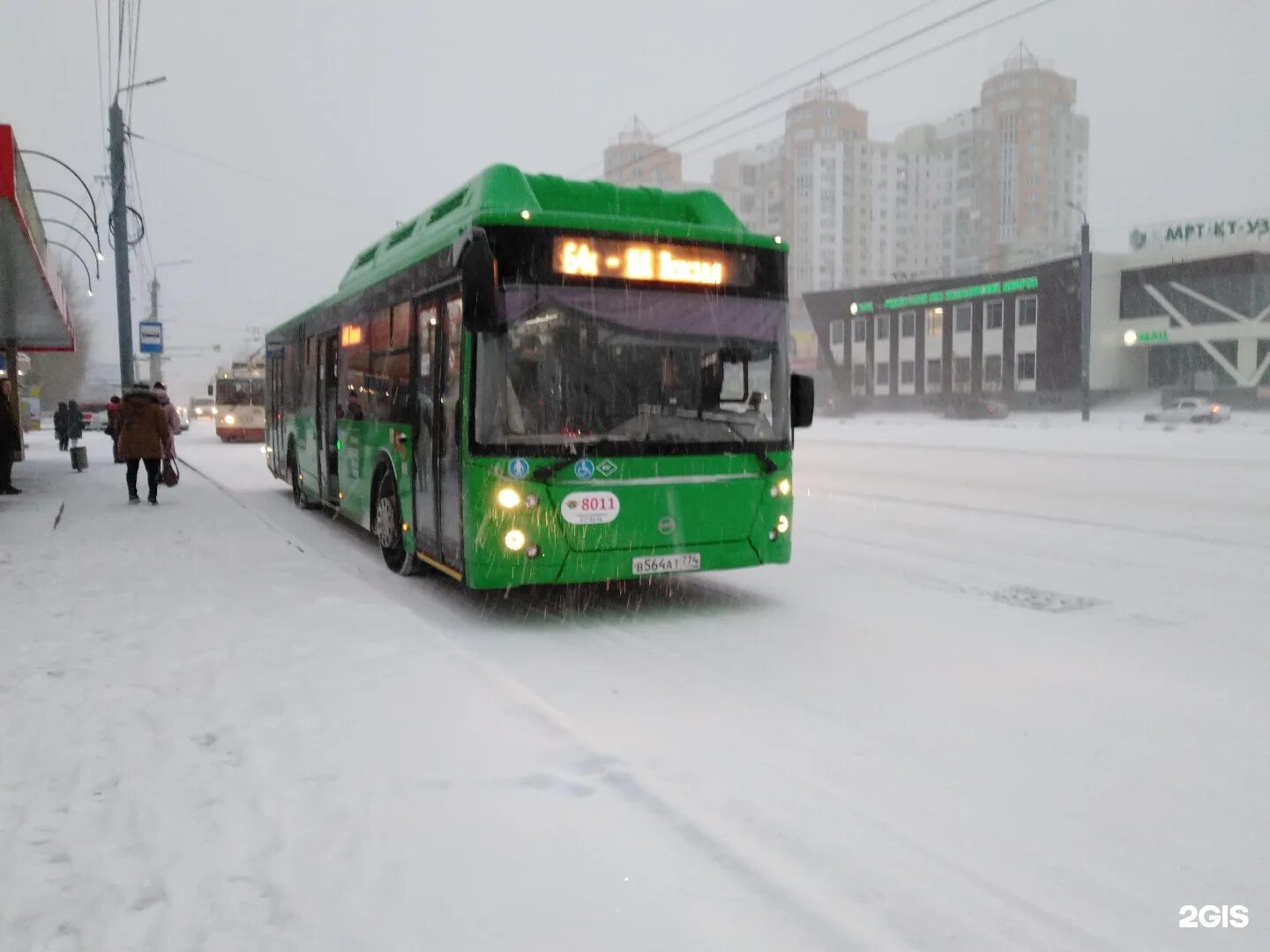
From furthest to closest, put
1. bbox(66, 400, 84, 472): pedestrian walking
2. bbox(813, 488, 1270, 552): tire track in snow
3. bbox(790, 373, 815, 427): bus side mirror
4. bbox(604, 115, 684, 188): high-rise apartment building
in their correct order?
bbox(604, 115, 684, 188): high-rise apartment building → bbox(66, 400, 84, 472): pedestrian walking → bbox(813, 488, 1270, 552): tire track in snow → bbox(790, 373, 815, 427): bus side mirror

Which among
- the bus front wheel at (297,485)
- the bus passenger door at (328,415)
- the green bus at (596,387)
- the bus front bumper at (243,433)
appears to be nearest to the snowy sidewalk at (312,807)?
the green bus at (596,387)

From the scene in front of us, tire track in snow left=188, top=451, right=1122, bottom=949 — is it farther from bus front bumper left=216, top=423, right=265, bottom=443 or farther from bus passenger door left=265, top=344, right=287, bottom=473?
bus front bumper left=216, top=423, right=265, bottom=443

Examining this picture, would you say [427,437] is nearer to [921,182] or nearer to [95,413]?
[95,413]

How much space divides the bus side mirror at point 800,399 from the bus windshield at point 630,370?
29 cm

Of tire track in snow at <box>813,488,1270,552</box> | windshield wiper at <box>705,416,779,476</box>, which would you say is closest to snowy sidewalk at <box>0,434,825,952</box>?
windshield wiper at <box>705,416,779,476</box>

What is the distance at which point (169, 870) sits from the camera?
Answer: 11.8ft

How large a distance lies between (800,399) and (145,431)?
1094 cm

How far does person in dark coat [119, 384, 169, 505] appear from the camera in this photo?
49.0ft

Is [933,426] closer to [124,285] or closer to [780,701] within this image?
[124,285]

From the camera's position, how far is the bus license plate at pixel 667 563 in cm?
725

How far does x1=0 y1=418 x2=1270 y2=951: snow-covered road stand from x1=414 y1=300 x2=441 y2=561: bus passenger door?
0.59 metres

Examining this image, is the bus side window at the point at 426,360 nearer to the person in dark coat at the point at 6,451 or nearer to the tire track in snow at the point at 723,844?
the tire track in snow at the point at 723,844

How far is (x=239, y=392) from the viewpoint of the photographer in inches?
1539

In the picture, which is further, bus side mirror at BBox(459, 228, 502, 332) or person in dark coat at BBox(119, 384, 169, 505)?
person in dark coat at BBox(119, 384, 169, 505)
